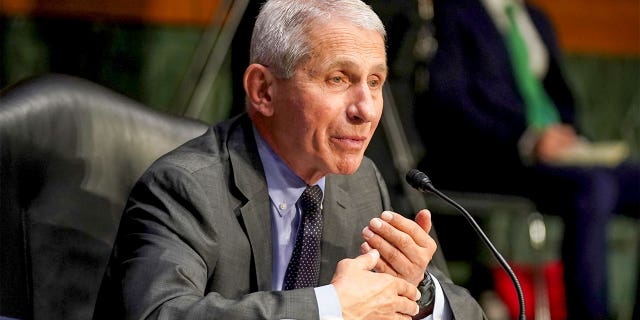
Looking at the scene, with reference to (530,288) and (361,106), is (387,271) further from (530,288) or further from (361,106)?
(530,288)

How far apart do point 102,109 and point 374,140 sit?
1399 mm

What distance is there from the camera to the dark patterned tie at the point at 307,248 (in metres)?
1.88

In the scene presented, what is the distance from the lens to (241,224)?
183 centimetres

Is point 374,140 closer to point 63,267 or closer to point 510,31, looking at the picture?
point 510,31

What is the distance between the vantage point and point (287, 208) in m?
1.90

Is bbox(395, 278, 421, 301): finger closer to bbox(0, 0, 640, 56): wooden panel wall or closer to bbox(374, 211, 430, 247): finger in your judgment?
bbox(374, 211, 430, 247): finger

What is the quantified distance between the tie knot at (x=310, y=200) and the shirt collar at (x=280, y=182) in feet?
0.05

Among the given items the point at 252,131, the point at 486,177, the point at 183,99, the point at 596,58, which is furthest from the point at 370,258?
the point at 596,58

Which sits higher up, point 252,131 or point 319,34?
point 319,34

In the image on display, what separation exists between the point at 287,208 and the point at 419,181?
27 cm

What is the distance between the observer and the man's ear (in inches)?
74.1

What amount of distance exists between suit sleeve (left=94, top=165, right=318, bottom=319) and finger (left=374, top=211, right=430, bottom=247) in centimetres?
22

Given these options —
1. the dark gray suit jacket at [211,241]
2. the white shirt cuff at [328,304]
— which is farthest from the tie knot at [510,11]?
the white shirt cuff at [328,304]

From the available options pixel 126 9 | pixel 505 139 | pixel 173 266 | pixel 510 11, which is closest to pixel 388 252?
pixel 173 266
